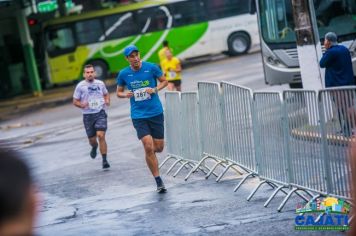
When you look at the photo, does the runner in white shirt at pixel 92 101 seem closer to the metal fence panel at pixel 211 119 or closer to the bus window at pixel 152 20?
the metal fence panel at pixel 211 119

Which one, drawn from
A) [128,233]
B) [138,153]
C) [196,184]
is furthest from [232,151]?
[138,153]

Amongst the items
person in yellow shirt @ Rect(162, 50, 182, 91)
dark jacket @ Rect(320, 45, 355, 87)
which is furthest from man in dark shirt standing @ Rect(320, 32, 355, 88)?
person in yellow shirt @ Rect(162, 50, 182, 91)

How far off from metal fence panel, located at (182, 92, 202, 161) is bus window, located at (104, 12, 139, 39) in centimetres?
2463

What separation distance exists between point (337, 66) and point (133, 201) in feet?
16.8

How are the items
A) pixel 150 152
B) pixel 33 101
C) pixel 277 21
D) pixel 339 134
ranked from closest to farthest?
pixel 339 134
pixel 150 152
pixel 277 21
pixel 33 101

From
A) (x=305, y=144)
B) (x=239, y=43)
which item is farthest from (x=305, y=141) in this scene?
(x=239, y=43)

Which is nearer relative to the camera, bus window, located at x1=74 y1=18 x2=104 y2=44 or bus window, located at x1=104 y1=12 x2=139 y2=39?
bus window, located at x1=104 y1=12 x2=139 y2=39

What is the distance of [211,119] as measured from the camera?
10969mm

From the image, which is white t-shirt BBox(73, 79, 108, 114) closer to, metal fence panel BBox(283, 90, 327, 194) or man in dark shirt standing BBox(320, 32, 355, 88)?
man in dark shirt standing BBox(320, 32, 355, 88)

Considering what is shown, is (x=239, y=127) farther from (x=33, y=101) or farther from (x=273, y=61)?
(x=33, y=101)

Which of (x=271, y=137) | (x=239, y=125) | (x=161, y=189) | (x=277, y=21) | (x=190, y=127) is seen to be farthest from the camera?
(x=277, y=21)

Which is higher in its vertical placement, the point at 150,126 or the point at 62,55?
the point at 150,126

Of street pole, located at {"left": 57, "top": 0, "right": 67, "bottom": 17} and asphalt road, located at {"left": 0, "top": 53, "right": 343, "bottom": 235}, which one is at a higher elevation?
street pole, located at {"left": 57, "top": 0, "right": 67, "bottom": 17}

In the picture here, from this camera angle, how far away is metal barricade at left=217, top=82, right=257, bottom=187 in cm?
964
